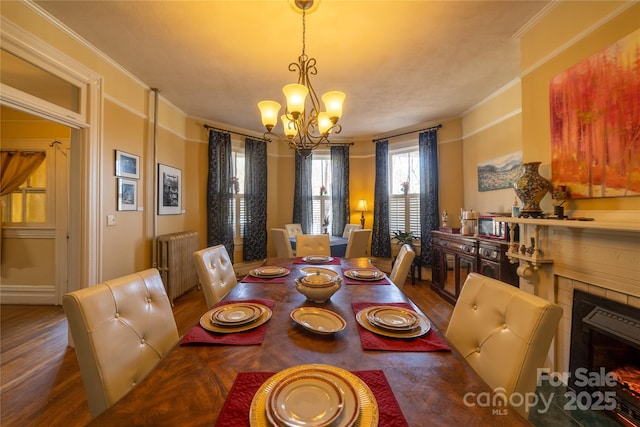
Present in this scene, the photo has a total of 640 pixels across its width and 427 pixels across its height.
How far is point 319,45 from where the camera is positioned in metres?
2.31

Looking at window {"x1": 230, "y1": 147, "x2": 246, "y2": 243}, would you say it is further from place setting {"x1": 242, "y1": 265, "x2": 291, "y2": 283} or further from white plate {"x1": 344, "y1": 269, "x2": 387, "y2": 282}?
white plate {"x1": 344, "y1": 269, "x2": 387, "y2": 282}

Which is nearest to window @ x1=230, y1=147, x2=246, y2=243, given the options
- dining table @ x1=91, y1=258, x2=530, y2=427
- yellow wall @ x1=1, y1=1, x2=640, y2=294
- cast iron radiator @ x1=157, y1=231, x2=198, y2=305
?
yellow wall @ x1=1, y1=1, x2=640, y2=294

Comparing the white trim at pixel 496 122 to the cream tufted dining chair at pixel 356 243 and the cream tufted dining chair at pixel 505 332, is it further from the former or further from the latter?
the cream tufted dining chair at pixel 505 332

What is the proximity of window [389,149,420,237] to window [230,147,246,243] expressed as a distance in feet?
9.45

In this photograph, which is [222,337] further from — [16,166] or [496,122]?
[16,166]

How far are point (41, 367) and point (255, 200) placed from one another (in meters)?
3.33

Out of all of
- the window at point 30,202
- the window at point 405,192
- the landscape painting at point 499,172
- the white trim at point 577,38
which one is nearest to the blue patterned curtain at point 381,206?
the window at point 405,192

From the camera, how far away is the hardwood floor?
1.61 m

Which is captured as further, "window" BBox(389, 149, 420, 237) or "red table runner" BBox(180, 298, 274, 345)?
"window" BBox(389, 149, 420, 237)

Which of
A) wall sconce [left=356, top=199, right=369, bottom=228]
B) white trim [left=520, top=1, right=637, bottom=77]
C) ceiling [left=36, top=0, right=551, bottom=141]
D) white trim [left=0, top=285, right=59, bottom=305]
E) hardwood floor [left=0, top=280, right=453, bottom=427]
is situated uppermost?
ceiling [left=36, top=0, right=551, bottom=141]

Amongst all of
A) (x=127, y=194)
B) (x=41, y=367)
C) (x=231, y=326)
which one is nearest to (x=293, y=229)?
(x=127, y=194)

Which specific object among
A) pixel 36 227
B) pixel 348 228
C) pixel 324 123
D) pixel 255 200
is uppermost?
pixel 324 123

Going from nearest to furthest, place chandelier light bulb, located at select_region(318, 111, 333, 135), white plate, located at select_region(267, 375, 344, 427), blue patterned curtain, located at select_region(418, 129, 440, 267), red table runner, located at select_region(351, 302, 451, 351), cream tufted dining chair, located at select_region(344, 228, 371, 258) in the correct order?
white plate, located at select_region(267, 375, 344, 427), red table runner, located at select_region(351, 302, 451, 351), chandelier light bulb, located at select_region(318, 111, 333, 135), cream tufted dining chair, located at select_region(344, 228, 371, 258), blue patterned curtain, located at select_region(418, 129, 440, 267)

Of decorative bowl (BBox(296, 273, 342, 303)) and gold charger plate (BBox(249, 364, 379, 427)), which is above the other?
decorative bowl (BBox(296, 273, 342, 303))
